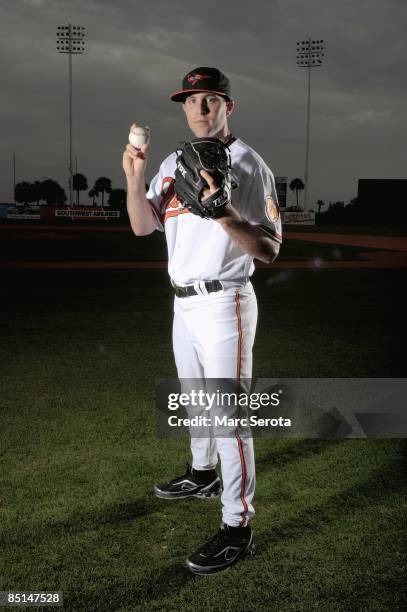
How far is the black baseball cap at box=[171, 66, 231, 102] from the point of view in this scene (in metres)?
2.55

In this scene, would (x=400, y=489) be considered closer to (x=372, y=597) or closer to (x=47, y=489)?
(x=372, y=597)

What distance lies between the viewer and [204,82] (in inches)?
101

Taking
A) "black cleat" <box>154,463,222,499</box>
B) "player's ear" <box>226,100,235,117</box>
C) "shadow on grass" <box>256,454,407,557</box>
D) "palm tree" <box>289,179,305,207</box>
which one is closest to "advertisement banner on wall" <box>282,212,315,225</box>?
"shadow on grass" <box>256,454,407,557</box>

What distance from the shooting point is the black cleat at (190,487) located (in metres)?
3.24

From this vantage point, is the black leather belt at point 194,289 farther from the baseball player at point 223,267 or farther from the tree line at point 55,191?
the tree line at point 55,191

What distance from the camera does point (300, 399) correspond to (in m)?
4.85

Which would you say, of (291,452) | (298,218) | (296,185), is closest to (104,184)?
(296,185)

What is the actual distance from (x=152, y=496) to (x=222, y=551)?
A: 761 millimetres

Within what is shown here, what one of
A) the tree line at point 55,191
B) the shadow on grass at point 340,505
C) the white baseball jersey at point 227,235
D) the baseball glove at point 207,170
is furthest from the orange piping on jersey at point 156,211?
the tree line at point 55,191

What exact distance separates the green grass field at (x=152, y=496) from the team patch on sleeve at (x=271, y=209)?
5.22ft

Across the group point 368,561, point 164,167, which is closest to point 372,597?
point 368,561

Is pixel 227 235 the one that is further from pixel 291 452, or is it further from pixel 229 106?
pixel 291 452

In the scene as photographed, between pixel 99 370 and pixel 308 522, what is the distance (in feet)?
10.2

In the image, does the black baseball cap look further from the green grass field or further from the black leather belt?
the green grass field
